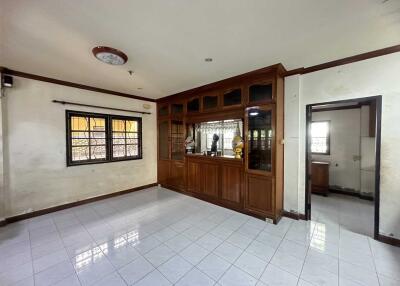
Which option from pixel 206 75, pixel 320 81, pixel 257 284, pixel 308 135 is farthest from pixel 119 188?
pixel 320 81

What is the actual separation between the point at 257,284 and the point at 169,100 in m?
4.20

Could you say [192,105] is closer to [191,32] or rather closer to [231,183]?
[231,183]

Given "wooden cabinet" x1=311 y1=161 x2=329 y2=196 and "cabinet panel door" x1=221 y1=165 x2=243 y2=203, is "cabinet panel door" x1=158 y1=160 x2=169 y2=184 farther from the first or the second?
"wooden cabinet" x1=311 y1=161 x2=329 y2=196

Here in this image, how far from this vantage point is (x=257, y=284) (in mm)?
1636

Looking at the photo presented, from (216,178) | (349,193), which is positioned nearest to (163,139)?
(216,178)

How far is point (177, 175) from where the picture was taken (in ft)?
14.8

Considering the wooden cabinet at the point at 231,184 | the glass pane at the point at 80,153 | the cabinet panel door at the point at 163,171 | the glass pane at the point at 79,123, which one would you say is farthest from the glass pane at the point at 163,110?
the wooden cabinet at the point at 231,184

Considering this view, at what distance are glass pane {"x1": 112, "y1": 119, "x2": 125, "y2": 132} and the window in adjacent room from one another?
17.5 feet

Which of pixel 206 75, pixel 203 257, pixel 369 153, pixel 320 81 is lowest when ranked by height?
pixel 203 257

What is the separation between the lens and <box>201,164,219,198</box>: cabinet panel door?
3621mm

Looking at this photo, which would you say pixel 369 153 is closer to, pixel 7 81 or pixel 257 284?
pixel 257 284

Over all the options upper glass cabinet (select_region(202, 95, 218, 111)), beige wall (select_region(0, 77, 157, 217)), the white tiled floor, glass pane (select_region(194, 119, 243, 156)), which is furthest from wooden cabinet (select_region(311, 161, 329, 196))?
beige wall (select_region(0, 77, 157, 217))

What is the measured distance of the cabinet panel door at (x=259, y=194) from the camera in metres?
2.84

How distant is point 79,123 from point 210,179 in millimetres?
3175
